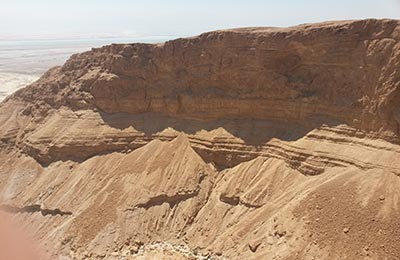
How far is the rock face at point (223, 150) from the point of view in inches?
1056

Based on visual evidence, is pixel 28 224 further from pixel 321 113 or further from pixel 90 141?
pixel 321 113

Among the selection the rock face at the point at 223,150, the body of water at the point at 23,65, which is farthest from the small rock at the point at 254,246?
the body of water at the point at 23,65

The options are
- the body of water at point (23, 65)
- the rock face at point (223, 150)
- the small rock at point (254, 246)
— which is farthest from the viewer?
the body of water at point (23, 65)

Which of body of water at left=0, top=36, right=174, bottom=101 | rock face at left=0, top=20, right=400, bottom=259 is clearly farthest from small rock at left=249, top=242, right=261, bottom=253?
body of water at left=0, top=36, right=174, bottom=101

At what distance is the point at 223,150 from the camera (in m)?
34.4

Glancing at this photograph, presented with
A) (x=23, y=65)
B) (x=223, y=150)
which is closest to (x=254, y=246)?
(x=223, y=150)

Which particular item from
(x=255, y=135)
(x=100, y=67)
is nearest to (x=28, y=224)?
(x=100, y=67)

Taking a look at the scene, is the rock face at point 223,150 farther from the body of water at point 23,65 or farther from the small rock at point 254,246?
the body of water at point 23,65

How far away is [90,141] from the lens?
1523 inches

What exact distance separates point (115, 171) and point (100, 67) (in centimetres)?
1112

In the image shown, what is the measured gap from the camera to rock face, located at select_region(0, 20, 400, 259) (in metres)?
26.8

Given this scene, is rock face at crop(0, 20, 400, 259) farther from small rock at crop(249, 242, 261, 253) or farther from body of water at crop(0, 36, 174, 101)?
body of water at crop(0, 36, 174, 101)

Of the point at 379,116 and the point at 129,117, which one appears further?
the point at 129,117

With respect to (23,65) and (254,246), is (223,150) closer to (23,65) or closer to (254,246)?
(254,246)
